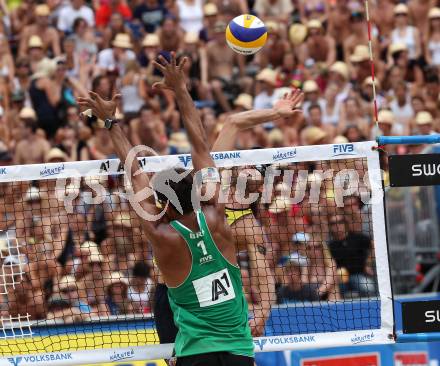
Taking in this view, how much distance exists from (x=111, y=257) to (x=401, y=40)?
7949mm

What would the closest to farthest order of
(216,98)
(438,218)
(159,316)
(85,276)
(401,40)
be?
(159,316), (85,276), (438,218), (216,98), (401,40)

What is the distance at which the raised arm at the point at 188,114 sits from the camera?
6734mm

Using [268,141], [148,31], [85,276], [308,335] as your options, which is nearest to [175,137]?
[268,141]

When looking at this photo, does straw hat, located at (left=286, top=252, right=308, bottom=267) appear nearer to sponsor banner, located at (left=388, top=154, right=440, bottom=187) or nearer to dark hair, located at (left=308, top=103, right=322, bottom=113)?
sponsor banner, located at (left=388, top=154, right=440, bottom=187)

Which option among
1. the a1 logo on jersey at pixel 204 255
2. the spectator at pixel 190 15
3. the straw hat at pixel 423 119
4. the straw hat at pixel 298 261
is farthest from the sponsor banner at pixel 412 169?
the spectator at pixel 190 15

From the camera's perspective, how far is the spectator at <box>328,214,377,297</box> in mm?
11250

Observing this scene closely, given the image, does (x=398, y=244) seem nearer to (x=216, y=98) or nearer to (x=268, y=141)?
(x=268, y=141)

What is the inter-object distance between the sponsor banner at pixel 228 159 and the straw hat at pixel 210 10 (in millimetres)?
9013

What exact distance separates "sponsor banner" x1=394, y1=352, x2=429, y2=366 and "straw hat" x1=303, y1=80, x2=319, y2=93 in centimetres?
568

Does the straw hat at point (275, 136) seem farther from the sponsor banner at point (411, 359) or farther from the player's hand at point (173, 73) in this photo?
the player's hand at point (173, 73)

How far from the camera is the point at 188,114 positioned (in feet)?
22.4

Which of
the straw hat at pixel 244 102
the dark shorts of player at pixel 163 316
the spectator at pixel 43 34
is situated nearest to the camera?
the dark shorts of player at pixel 163 316

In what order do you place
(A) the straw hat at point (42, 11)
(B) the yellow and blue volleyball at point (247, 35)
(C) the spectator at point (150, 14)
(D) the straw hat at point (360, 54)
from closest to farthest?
(B) the yellow and blue volleyball at point (247, 35) < (D) the straw hat at point (360, 54) < (A) the straw hat at point (42, 11) < (C) the spectator at point (150, 14)

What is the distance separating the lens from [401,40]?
16.8m
